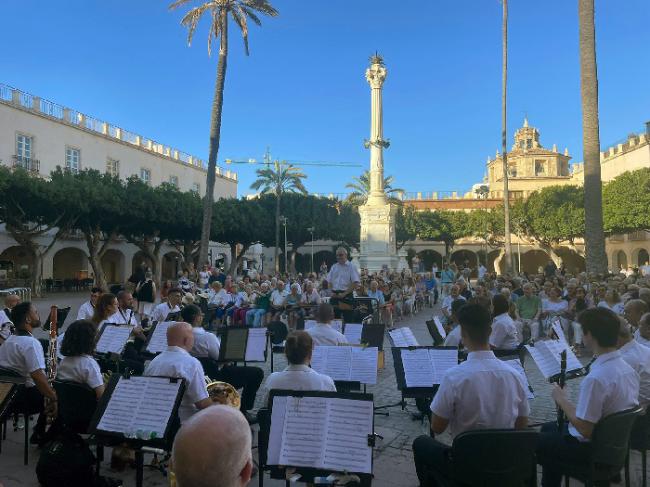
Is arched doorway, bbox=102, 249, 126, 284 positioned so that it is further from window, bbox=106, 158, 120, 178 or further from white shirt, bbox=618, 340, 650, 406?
white shirt, bbox=618, 340, 650, 406

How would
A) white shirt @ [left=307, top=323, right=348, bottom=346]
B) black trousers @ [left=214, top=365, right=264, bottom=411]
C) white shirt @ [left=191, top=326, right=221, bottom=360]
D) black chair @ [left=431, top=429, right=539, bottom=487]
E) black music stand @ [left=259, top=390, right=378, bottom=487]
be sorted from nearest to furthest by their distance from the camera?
black chair @ [left=431, top=429, right=539, bottom=487] → black music stand @ [left=259, top=390, right=378, bottom=487] → black trousers @ [left=214, top=365, right=264, bottom=411] → white shirt @ [left=191, top=326, right=221, bottom=360] → white shirt @ [left=307, top=323, right=348, bottom=346]

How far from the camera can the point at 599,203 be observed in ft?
42.5

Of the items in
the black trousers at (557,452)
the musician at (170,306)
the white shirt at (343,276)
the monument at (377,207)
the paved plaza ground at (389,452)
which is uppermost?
the monument at (377,207)

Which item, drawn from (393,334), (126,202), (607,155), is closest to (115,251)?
(126,202)

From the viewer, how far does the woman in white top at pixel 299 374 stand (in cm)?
427

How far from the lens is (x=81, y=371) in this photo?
4641 mm

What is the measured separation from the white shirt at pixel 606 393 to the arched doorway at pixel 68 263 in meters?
39.4

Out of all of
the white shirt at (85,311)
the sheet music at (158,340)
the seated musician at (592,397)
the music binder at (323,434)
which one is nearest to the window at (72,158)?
the white shirt at (85,311)

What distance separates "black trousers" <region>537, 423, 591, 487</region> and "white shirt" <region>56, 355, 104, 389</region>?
147 inches

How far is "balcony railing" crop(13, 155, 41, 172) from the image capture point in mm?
30422

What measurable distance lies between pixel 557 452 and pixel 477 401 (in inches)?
43.1

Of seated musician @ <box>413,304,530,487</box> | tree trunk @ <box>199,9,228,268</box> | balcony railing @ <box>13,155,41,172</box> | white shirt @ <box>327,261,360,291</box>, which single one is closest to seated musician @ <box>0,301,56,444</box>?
seated musician @ <box>413,304,530,487</box>

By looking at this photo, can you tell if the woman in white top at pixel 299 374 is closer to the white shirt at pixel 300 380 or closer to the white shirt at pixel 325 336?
the white shirt at pixel 300 380

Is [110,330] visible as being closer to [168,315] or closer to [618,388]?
[168,315]
